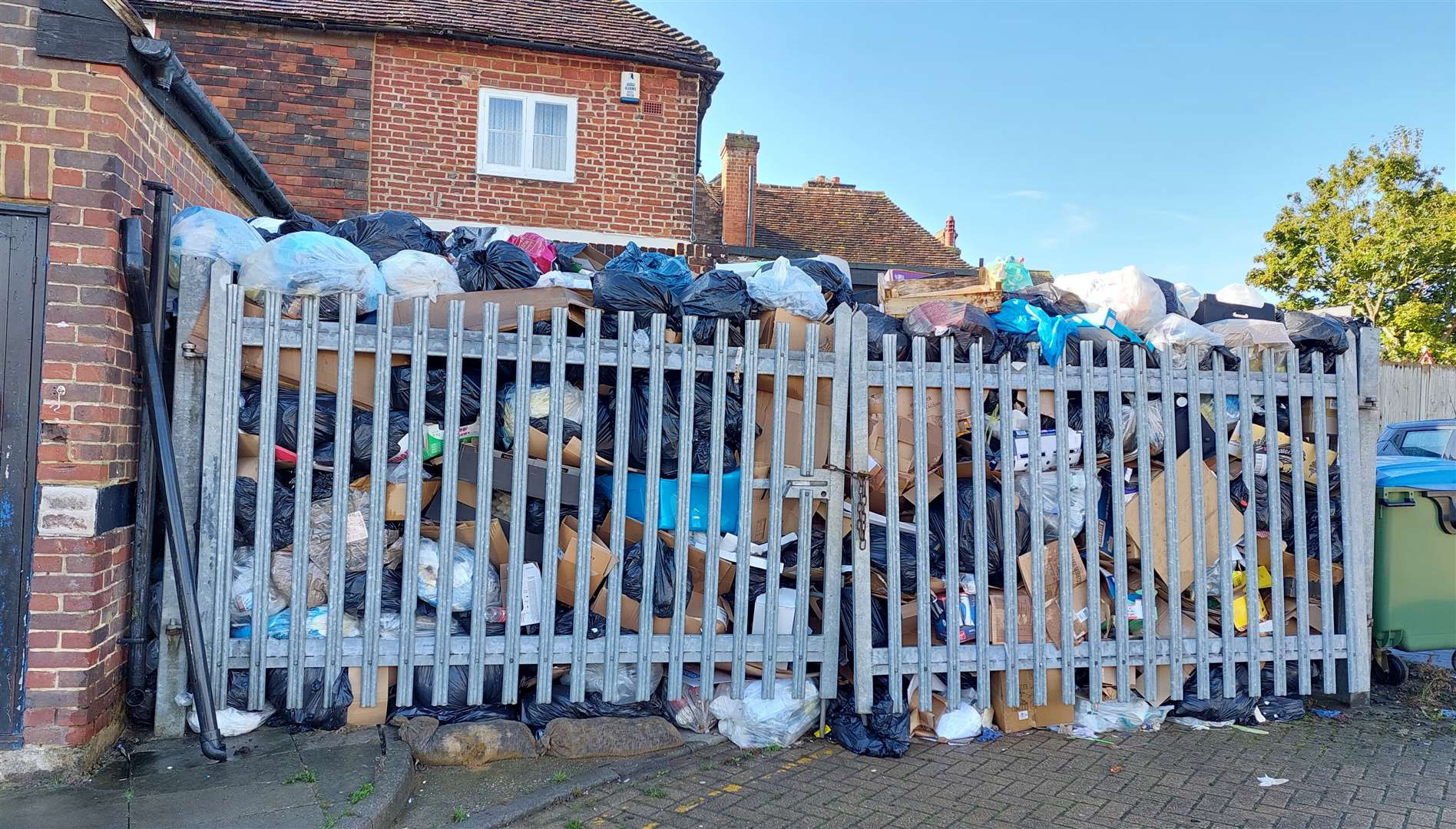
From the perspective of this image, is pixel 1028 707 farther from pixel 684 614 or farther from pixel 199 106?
pixel 199 106

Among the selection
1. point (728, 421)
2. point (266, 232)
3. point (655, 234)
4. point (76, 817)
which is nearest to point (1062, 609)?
point (728, 421)

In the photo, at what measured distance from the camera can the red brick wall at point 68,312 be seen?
11.9 ft

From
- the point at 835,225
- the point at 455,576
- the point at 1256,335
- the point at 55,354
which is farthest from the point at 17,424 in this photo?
the point at 835,225

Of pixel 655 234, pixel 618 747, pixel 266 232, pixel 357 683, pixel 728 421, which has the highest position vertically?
pixel 655 234

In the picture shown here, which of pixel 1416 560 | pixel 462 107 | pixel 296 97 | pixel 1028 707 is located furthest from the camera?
pixel 462 107

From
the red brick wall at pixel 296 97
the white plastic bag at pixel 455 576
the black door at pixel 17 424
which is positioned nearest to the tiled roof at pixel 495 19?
the red brick wall at pixel 296 97

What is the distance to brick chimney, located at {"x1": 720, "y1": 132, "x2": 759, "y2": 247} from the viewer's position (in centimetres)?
1892

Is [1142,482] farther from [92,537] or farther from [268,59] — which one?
[268,59]

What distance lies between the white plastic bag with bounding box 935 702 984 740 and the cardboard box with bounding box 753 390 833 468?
1.33 meters

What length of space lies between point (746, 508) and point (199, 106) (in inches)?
123

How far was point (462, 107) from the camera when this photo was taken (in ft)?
39.8

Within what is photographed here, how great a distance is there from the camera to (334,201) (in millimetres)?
11805

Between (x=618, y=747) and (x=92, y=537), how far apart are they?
87.1 inches

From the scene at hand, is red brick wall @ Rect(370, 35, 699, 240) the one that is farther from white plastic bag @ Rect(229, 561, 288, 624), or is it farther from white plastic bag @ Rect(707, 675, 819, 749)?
white plastic bag @ Rect(707, 675, 819, 749)
